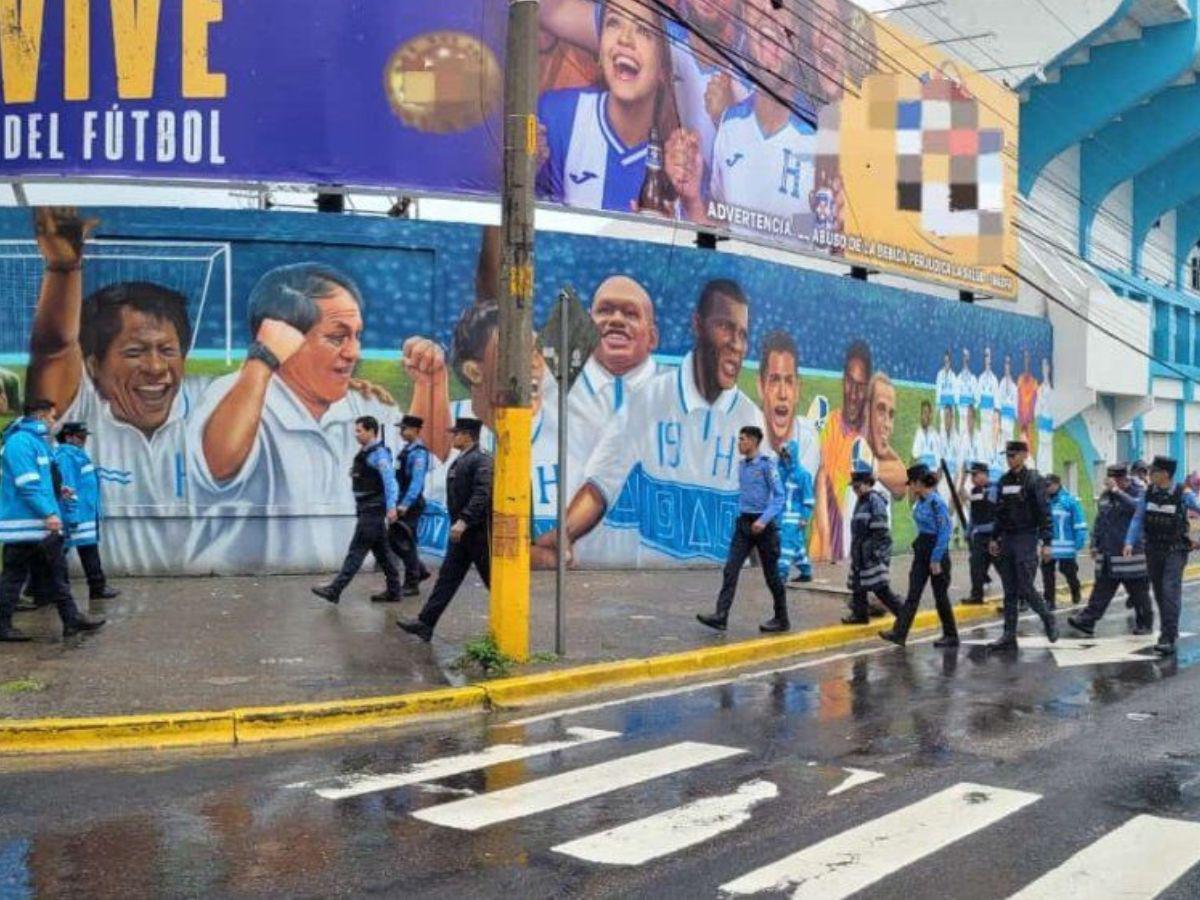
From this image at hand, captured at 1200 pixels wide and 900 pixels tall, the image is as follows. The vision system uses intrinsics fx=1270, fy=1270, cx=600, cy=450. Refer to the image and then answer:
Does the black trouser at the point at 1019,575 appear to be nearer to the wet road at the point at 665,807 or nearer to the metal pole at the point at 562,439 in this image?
the wet road at the point at 665,807

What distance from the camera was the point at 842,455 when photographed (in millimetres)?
20016

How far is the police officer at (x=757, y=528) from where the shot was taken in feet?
37.6

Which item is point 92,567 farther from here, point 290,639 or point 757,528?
point 757,528

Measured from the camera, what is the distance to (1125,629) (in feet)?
42.7

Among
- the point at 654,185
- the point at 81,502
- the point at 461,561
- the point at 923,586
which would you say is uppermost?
the point at 654,185

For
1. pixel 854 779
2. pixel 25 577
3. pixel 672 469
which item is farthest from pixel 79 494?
pixel 854 779

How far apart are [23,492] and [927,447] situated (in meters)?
16.2

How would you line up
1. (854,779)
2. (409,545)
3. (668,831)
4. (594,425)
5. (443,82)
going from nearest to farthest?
(668,831) < (854,779) < (409,545) < (443,82) < (594,425)

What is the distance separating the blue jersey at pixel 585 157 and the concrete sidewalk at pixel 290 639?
4.79m

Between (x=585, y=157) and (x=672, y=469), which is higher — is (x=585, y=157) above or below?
above

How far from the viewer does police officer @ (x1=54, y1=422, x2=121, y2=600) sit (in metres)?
11.5

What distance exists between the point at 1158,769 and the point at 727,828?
2761mm

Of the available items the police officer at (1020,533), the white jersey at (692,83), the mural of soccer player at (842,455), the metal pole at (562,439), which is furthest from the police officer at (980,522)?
the white jersey at (692,83)

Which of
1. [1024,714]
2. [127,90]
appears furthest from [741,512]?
[127,90]
